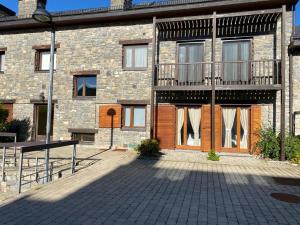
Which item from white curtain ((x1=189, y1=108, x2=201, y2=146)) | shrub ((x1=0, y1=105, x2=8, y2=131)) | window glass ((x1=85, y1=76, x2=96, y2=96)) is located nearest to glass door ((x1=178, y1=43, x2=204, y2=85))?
white curtain ((x1=189, y1=108, x2=201, y2=146))

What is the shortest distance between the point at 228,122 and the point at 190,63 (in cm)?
305

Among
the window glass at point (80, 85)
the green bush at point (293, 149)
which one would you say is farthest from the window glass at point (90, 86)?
the green bush at point (293, 149)

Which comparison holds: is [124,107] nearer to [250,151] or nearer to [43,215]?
[250,151]

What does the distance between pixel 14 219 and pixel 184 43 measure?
33.3 feet

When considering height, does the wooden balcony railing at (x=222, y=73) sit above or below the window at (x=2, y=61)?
below

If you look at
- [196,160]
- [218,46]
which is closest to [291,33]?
[218,46]

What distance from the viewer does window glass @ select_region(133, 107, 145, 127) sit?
1265 centimetres

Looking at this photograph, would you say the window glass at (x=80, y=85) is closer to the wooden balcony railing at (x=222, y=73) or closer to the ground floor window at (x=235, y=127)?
the wooden balcony railing at (x=222, y=73)

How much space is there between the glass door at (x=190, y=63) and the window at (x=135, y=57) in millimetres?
1649

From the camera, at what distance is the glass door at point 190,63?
11.7m

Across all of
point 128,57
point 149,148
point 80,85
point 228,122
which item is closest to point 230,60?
point 228,122

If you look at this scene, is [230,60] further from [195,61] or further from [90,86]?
[90,86]

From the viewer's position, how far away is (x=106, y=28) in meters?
13.3

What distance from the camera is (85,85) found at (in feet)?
44.6
